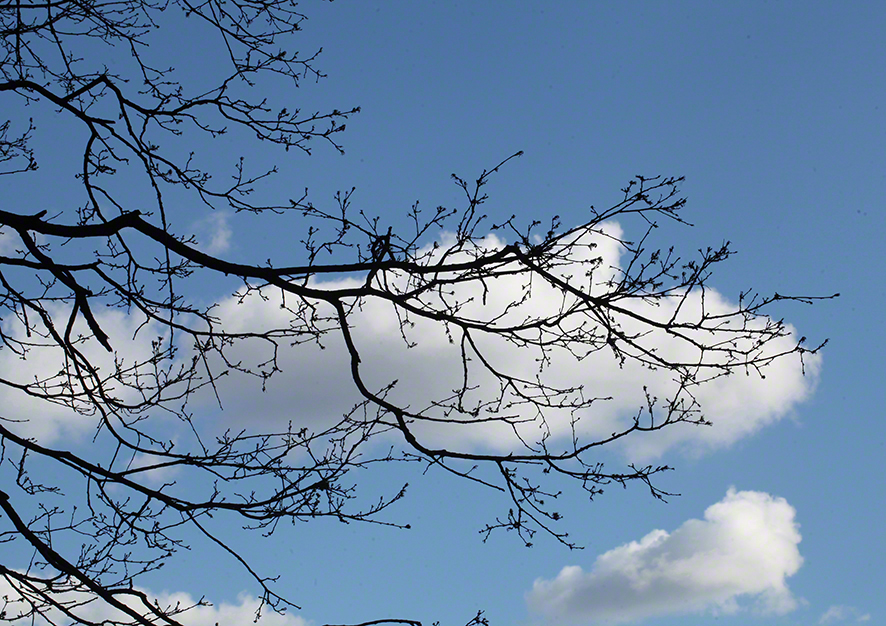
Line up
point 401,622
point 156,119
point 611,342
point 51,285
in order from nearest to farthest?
point 401,622
point 611,342
point 51,285
point 156,119

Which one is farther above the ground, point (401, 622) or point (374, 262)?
point (374, 262)

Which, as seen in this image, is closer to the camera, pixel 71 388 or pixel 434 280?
pixel 434 280

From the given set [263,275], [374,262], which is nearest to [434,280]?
[374,262]

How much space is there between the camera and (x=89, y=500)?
16.1 feet

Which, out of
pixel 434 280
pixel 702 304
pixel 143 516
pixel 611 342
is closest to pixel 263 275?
pixel 434 280

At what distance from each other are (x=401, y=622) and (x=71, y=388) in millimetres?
2630

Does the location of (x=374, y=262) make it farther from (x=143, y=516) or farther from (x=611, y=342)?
(x=143, y=516)

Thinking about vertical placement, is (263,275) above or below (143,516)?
above

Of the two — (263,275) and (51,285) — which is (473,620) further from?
(51,285)

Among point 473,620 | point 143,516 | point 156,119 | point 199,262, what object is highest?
point 156,119

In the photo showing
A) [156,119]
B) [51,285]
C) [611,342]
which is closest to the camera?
[611,342]

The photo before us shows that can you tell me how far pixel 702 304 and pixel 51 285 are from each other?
4245 mm

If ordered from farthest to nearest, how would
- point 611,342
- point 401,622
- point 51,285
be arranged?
1. point 51,285
2. point 611,342
3. point 401,622

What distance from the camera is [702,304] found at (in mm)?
4656
